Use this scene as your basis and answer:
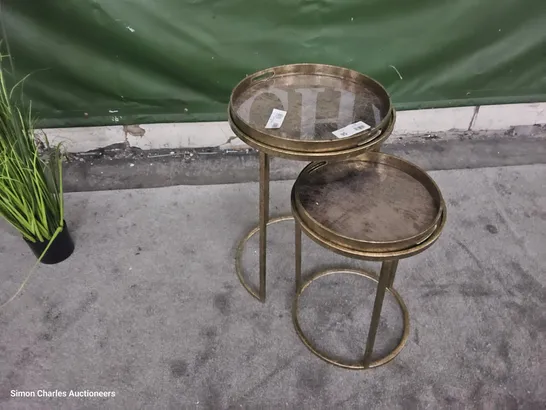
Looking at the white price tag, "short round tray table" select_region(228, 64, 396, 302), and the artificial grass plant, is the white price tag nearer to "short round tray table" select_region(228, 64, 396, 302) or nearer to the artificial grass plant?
Result: "short round tray table" select_region(228, 64, 396, 302)

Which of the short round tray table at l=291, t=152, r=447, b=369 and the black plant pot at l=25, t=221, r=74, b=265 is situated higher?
the short round tray table at l=291, t=152, r=447, b=369

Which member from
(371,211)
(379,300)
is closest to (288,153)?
(371,211)

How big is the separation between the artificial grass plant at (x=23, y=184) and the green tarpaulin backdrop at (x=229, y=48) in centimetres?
45

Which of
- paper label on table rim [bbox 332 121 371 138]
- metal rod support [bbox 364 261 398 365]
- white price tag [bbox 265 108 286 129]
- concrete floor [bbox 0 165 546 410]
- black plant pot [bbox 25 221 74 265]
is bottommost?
concrete floor [bbox 0 165 546 410]

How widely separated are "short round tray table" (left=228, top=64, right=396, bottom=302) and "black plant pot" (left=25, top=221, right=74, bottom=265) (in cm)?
86

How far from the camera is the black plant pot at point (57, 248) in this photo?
1.87m

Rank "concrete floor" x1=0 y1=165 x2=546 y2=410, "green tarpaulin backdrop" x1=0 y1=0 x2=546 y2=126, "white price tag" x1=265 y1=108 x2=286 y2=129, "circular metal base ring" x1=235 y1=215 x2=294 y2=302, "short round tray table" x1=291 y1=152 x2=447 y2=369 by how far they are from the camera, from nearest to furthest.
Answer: "short round tray table" x1=291 y1=152 x2=447 y2=369, "white price tag" x1=265 y1=108 x2=286 y2=129, "concrete floor" x1=0 y1=165 x2=546 y2=410, "circular metal base ring" x1=235 y1=215 x2=294 y2=302, "green tarpaulin backdrop" x1=0 y1=0 x2=546 y2=126

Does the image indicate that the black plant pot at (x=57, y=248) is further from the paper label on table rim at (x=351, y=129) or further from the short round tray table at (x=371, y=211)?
the paper label on table rim at (x=351, y=129)

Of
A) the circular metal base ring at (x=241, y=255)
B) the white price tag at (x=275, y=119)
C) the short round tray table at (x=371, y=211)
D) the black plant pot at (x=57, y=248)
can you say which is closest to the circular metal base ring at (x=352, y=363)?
the short round tray table at (x=371, y=211)

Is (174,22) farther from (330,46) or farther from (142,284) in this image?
(142,284)

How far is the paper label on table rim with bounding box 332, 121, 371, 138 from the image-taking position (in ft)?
4.43

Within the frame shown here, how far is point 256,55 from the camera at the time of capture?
225 cm

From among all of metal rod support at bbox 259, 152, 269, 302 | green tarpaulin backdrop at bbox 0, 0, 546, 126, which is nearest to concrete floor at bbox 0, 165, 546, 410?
metal rod support at bbox 259, 152, 269, 302

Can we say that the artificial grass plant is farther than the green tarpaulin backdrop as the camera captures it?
No
